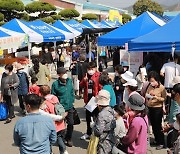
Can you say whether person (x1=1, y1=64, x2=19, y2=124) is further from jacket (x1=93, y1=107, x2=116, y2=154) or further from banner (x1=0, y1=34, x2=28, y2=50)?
jacket (x1=93, y1=107, x2=116, y2=154)

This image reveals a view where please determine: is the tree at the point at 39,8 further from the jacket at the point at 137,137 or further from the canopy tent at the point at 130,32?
the jacket at the point at 137,137

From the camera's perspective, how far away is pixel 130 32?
1034cm

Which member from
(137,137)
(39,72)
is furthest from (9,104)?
(137,137)

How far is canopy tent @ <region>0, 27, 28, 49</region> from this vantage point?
456 inches

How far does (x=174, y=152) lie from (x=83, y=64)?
24.0 ft

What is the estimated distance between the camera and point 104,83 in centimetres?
662

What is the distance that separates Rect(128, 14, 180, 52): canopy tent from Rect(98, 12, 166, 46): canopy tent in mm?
2196

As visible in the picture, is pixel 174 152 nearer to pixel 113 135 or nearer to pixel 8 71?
pixel 113 135

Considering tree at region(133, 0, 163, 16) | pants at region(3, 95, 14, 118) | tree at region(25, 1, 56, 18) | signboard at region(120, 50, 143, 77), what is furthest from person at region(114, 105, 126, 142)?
tree at region(133, 0, 163, 16)

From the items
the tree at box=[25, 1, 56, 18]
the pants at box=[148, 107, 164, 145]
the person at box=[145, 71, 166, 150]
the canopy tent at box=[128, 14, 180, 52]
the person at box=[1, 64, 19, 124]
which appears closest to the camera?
the person at box=[145, 71, 166, 150]

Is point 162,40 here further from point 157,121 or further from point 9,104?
point 9,104

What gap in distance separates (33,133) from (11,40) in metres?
8.64

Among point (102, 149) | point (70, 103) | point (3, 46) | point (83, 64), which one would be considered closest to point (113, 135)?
point (102, 149)

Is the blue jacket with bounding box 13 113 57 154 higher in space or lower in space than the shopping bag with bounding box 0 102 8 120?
higher
